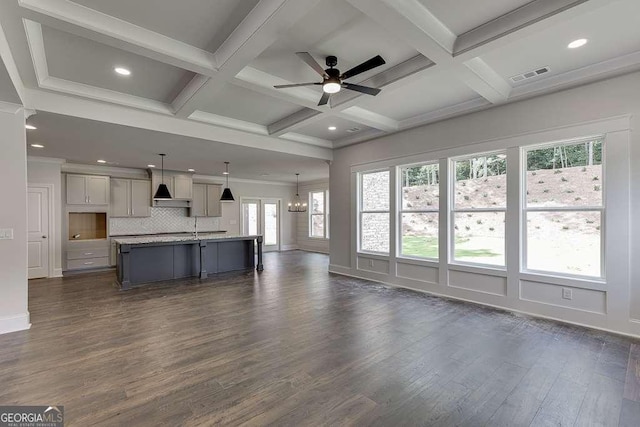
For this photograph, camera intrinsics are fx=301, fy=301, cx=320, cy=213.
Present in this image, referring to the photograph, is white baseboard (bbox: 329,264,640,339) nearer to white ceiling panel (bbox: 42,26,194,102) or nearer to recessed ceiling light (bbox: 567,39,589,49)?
recessed ceiling light (bbox: 567,39,589,49)

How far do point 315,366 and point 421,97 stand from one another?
12.2ft

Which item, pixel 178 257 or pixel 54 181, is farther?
pixel 54 181

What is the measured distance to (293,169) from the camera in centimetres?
856

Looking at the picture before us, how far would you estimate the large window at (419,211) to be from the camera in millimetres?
5258

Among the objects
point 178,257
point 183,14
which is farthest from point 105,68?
Result: point 178,257

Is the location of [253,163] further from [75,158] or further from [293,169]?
[75,158]

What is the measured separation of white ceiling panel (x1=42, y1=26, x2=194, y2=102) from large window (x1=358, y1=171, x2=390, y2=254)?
3.93m

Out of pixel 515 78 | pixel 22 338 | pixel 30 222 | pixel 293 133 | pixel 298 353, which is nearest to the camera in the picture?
pixel 298 353

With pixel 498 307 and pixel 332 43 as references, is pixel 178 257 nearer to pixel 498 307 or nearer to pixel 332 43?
pixel 332 43

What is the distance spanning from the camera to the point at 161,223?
348 inches

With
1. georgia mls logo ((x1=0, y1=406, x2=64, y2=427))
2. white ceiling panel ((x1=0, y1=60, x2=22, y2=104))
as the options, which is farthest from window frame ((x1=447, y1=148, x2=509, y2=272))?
white ceiling panel ((x1=0, y1=60, x2=22, y2=104))

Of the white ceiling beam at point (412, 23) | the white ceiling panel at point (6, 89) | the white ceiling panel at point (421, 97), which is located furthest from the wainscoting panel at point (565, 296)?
the white ceiling panel at point (6, 89)

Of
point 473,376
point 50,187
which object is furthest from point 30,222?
point 473,376

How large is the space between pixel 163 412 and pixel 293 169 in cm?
702
